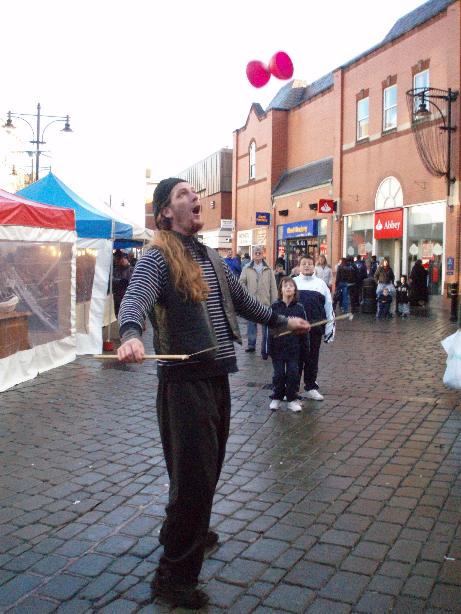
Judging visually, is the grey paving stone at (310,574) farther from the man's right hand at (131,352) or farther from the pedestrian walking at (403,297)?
the pedestrian walking at (403,297)

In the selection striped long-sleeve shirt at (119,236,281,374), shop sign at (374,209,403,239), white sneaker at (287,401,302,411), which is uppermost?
shop sign at (374,209,403,239)

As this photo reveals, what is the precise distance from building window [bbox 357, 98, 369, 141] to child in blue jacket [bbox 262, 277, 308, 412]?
18340 mm

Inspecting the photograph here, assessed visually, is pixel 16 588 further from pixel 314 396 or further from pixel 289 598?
pixel 314 396

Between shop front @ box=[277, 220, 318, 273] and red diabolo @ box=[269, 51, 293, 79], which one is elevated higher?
red diabolo @ box=[269, 51, 293, 79]

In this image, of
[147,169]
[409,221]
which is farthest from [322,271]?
[147,169]

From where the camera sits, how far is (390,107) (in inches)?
878

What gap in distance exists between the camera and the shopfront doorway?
21594 mm

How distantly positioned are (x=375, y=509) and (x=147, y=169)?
85803 millimetres

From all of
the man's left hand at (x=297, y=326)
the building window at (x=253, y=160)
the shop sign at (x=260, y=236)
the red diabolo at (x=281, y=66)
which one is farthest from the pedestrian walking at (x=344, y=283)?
the building window at (x=253, y=160)

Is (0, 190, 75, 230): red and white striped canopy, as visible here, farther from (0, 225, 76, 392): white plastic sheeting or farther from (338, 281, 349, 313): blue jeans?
(338, 281, 349, 313): blue jeans

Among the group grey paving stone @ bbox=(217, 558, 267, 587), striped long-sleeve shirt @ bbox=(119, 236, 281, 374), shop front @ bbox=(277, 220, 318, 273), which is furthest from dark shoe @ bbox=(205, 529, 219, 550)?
shop front @ bbox=(277, 220, 318, 273)

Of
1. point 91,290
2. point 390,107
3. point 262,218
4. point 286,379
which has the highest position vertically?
point 390,107

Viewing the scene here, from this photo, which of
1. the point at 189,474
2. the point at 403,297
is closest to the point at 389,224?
the point at 403,297

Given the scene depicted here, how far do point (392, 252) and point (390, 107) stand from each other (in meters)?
5.09
